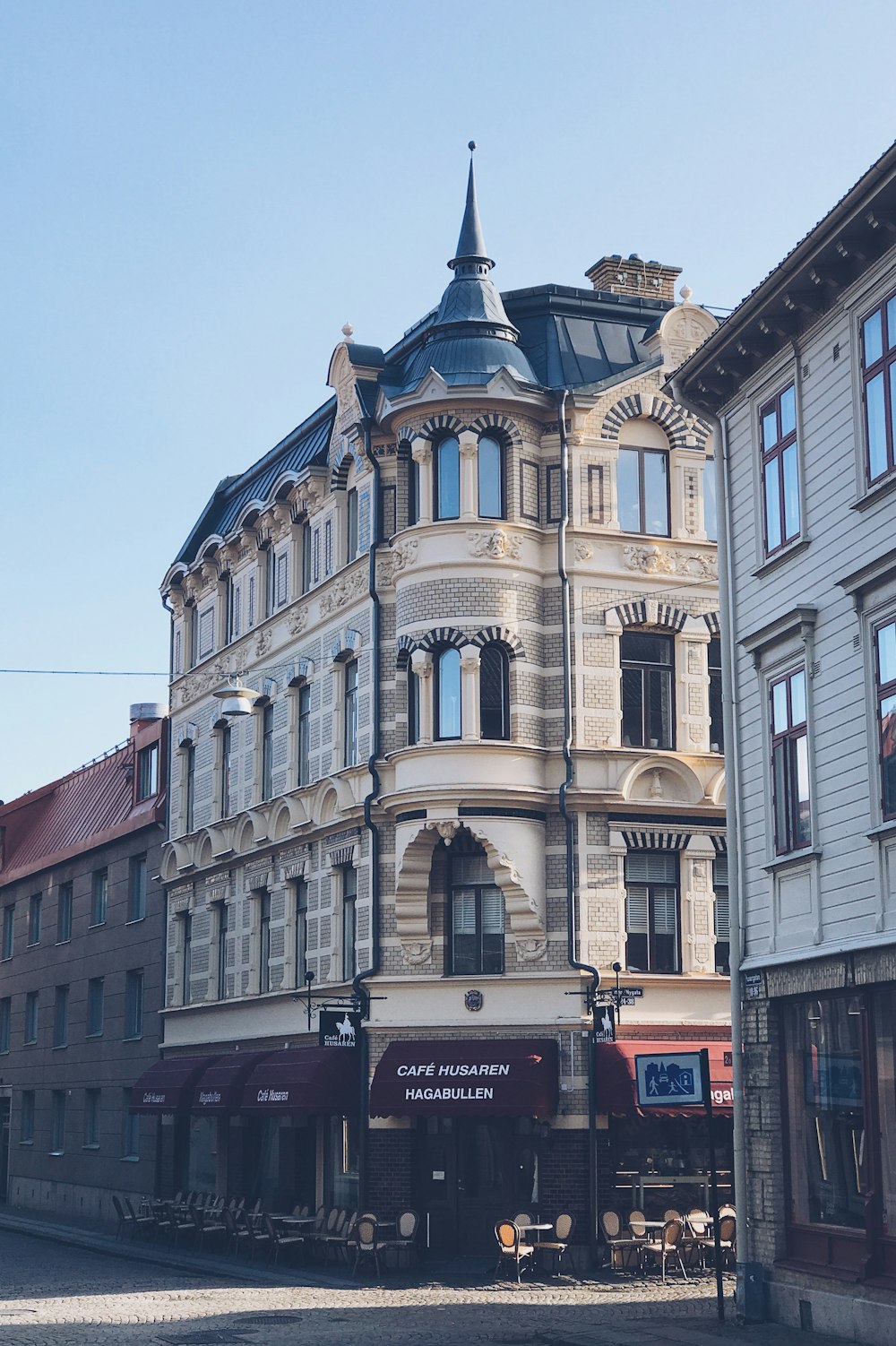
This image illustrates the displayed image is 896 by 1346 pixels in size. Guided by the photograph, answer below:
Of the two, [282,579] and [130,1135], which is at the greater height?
A: [282,579]

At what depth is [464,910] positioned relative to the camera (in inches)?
1167

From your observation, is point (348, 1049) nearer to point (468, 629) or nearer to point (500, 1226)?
point (500, 1226)

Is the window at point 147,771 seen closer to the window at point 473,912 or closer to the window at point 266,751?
the window at point 266,751

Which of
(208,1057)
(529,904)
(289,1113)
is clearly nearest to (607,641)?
(529,904)

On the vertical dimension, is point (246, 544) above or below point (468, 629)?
above

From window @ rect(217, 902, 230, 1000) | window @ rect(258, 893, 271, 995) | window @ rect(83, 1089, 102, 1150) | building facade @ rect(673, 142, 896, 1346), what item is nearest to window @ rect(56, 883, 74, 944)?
window @ rect(83, 1089, 102, 1150)

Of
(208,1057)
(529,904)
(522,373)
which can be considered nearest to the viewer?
(529,904)

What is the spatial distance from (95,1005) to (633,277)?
2330 cm

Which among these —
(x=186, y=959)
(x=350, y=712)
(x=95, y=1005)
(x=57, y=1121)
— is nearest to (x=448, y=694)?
(x=350, y=712)

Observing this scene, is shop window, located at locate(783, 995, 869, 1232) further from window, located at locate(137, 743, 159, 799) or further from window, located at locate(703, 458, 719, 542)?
window, located at locate(137, 743, 159, 799)

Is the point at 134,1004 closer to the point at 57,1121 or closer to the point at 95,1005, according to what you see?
the point at 95,1005

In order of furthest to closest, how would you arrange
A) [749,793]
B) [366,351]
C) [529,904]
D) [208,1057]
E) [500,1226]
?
1. [208,1057]
2. [366,351]
3. [529,904]
4. [500,1226]
5. [749,793]

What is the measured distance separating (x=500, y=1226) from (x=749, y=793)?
831 centimetres

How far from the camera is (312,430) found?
121 feet
